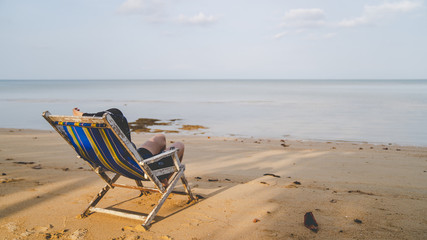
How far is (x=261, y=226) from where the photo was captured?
3.18 m

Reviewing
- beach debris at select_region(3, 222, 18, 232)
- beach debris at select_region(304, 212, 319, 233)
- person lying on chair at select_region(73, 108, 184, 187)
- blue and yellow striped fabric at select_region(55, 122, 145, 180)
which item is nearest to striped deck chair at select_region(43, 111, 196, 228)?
blue and yellow striped fabric at select_region(55, 122, 145, 180)

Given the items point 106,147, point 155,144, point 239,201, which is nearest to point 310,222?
point 239,201

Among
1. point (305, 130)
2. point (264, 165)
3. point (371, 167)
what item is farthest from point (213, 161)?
point (305, 130)

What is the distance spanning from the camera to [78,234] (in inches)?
119

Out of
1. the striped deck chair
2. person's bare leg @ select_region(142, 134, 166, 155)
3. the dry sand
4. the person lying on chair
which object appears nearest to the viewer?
the striped deck chair

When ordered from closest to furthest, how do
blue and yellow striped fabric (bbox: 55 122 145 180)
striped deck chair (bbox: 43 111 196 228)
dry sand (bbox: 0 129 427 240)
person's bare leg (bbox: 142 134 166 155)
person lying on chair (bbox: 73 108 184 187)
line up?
striped deck chair (bbox: 43 111 196 228)
blue and yellow striped fabric (bbox: 55 122 145 180)
person lying on chair (bbox: 73 108 184 187)
dry sand (bbox: 0 129 427 240)
person's bare leg (bbox: 142 134 166 155)

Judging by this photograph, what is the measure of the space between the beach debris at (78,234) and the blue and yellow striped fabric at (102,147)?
26.7 inches

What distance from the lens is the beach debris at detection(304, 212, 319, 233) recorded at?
308 centimetres

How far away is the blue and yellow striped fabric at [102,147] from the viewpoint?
2820mm

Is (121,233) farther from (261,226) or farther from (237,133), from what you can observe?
(237,133)

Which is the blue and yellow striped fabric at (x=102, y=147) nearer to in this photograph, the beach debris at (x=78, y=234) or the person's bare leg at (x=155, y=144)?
the person's bare leg at (x=155, y=144)

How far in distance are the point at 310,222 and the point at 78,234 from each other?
7.82 ft

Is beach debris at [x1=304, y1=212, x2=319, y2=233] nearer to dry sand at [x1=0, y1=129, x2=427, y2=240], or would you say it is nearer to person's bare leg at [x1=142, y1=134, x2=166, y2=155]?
dry sand at [x1=0, y1=129, x2=427, y2=240]

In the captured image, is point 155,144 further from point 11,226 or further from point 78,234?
point 11,226
